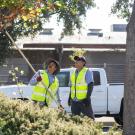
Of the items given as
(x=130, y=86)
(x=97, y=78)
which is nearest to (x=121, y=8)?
(x=97, y=78)

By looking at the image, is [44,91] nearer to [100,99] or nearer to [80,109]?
[80,109]

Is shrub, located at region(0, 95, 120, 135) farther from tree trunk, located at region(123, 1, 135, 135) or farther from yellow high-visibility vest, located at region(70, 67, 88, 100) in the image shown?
yellow high-visibility vest, located at region(70, 67, 88, 100)

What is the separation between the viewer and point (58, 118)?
7016 mm

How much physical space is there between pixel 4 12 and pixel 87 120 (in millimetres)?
4093

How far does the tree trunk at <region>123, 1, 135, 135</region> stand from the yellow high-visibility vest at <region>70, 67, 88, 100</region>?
439 centimetres

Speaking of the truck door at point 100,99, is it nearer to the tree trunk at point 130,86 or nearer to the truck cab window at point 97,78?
the truck cab window at point 97,78

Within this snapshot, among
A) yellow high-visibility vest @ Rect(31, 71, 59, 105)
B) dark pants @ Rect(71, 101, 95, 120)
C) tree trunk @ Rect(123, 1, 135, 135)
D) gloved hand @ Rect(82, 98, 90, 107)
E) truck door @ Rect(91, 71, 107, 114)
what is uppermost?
tree trunk @ Rect(123, 1, 135, 135)

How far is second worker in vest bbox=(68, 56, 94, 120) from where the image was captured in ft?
34.9

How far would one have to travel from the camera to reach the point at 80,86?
1082cm

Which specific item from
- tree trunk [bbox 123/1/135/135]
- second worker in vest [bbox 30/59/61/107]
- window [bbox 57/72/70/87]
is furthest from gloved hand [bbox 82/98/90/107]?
window [bbox 57/72/70/87]

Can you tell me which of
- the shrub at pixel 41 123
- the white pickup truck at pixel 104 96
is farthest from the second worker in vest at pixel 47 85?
the white pickup truck at pixel 104 96

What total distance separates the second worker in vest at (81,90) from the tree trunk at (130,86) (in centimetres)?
420

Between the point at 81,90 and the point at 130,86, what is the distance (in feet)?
14.7

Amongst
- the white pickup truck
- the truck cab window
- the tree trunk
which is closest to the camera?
the tree trunk
